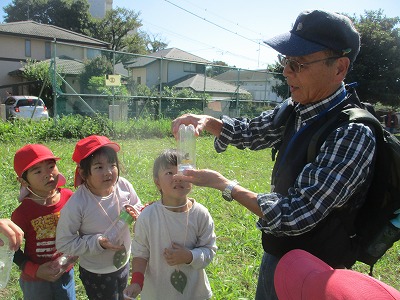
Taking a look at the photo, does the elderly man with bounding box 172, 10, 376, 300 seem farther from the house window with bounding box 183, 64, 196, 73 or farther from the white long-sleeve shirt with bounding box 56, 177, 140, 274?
the house window with bounding box 183, 64, 196, 73

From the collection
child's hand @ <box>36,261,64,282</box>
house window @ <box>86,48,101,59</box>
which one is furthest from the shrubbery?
child's hand @ <box>36,261,64,282</box>

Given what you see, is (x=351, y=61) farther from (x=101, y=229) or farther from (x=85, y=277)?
(x=85, y=277)

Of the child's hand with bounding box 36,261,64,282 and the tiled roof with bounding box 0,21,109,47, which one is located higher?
the tiled roof with bounding box 0,21,109,47

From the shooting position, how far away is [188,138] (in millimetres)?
2018

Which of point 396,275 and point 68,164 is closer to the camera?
point 396,275

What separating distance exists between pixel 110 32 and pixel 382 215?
4332 cm

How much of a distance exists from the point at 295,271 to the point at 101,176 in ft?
5.10

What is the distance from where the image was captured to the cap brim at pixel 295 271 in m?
0.97

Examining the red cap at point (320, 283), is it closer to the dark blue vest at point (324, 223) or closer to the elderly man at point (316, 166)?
the elderly man at point (316, 166)

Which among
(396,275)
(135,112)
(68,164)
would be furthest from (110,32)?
(396,275)

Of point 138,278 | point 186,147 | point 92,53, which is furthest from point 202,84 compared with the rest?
point 138,278

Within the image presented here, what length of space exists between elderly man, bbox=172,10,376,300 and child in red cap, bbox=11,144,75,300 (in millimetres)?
1107

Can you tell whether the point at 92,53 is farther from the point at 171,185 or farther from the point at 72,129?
the point at 171,185

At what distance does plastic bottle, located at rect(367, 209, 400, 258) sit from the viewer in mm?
1494
